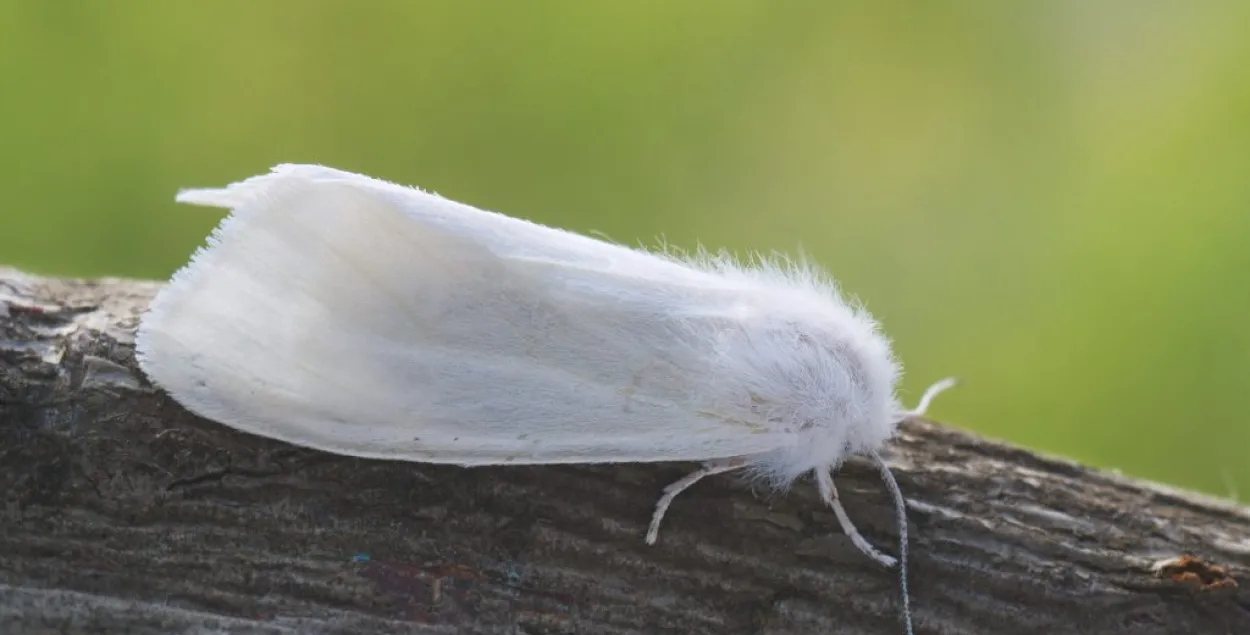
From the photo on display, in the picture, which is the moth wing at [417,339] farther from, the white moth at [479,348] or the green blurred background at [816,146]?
the green blurred background at [816,146]

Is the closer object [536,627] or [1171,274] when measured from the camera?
[536,627]

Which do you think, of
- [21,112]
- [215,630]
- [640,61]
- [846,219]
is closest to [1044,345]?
[846,219]

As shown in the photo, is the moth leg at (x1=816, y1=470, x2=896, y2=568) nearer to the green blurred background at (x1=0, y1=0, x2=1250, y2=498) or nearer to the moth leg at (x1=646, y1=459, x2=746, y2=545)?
the moth leg at (x1=646, y1=459, x2=746, y2=545)

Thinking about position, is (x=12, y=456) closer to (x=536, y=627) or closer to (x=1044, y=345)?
(x=536, y=627)

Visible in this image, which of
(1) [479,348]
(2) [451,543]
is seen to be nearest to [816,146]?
(1) [479,348]

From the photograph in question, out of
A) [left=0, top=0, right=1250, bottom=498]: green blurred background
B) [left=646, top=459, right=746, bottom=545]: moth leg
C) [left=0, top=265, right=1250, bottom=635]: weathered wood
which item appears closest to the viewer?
[left=0, top=265, right=1250, bottom=635]: weathered wood


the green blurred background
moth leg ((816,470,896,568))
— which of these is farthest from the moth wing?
the green blurred background
